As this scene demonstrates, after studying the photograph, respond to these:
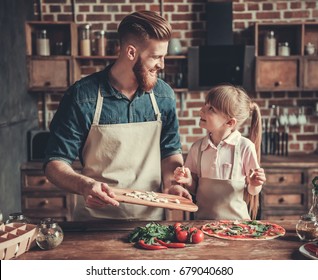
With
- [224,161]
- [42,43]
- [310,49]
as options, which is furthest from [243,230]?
[42,43]

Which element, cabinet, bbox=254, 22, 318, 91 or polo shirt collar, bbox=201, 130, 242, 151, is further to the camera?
cabinet, bbox=254, 22, 318, 91

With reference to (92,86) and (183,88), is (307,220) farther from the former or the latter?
(183,88)

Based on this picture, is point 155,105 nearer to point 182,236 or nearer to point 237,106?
point 237,106

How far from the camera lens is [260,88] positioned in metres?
4.30

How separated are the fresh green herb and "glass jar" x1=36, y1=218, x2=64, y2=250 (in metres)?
0.27

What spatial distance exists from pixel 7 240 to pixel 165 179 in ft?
3.17

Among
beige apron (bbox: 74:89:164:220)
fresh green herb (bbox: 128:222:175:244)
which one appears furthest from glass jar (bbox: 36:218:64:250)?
beige apron (bbox: 74:89:164:220)

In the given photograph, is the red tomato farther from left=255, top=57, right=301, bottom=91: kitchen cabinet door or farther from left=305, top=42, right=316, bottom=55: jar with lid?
left=305, top=42, right=316, bottom=55: jar with lid

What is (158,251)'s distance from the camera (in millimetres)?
1711

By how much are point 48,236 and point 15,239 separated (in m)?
0.13

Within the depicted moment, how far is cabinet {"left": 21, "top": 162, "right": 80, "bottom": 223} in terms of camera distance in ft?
13.1

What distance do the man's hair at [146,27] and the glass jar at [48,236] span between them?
3.00 ft

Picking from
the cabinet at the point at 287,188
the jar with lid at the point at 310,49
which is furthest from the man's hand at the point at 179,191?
the jar with lid at the point at 310,49
